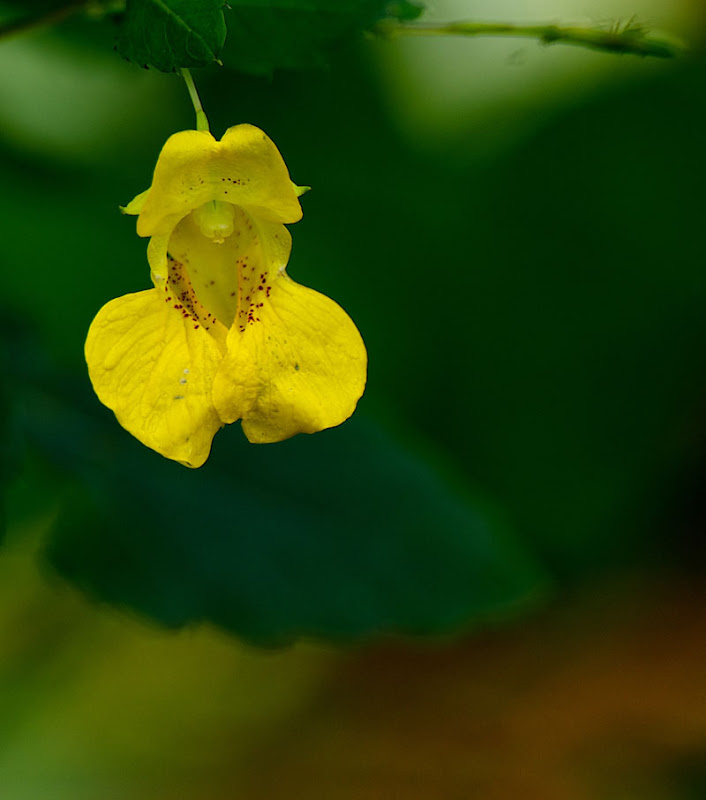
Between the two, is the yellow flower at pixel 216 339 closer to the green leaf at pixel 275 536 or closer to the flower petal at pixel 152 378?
the flower petal at pixel 152 378

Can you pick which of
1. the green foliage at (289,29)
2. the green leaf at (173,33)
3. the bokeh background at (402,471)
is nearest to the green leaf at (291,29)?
the green foliage at (289,29)

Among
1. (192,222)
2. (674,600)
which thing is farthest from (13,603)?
(674,600)

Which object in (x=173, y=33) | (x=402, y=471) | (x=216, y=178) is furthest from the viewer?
(x=402, y=471)

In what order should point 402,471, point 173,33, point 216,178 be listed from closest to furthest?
point 173,33
point 216,178
point 402,471

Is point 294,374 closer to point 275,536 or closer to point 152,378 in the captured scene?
point 152,378

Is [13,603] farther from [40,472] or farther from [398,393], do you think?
[398,393]

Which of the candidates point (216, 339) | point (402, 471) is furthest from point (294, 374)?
point (402, 471)

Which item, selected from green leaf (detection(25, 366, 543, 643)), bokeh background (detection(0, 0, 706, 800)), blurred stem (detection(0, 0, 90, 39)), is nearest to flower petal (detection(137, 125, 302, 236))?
blurred stem (detection(0, 0, 90, 39))
